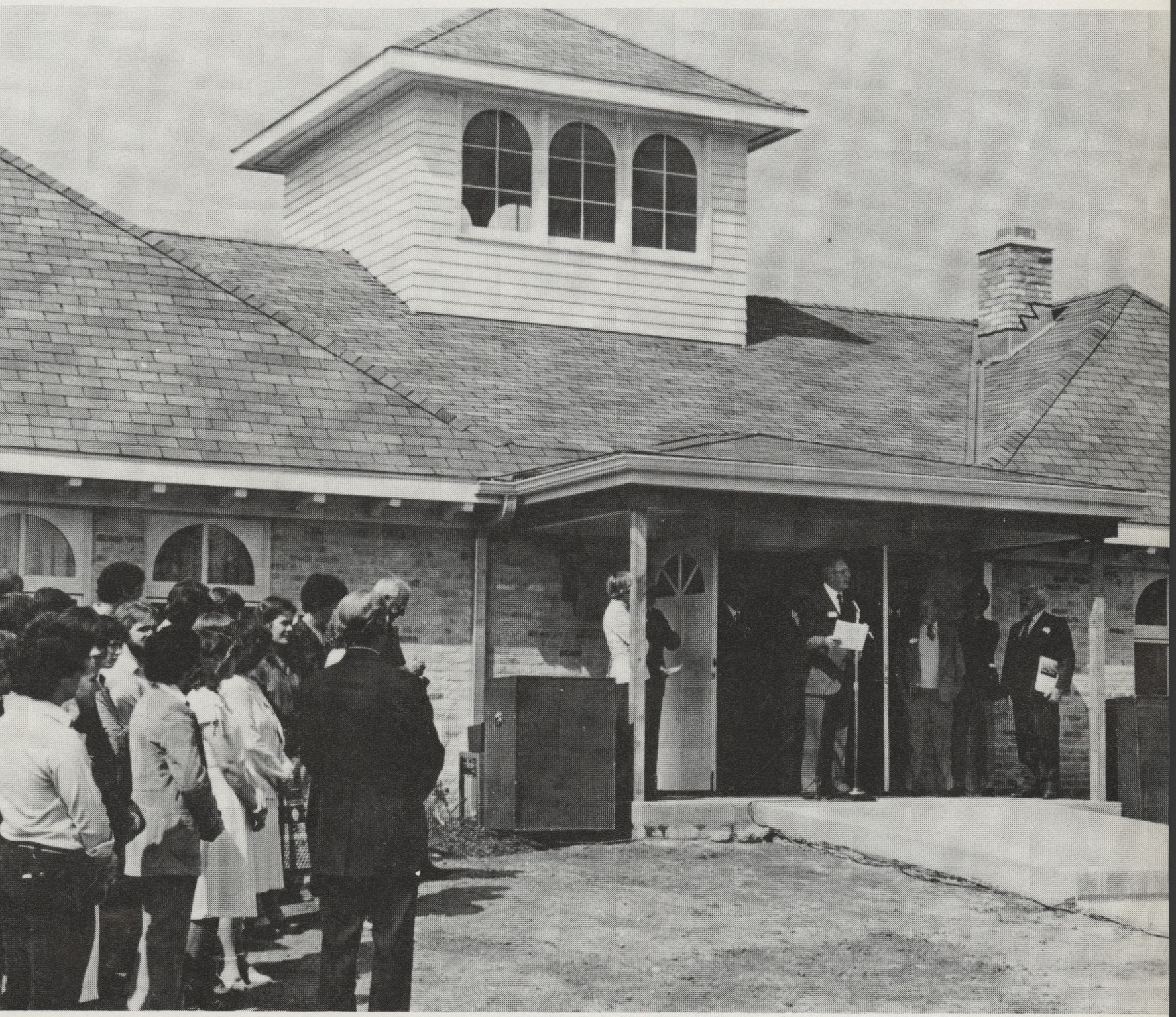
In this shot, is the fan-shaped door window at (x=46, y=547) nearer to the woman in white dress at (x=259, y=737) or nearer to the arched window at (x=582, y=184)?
the woman in white dress at (x=259, y=737)

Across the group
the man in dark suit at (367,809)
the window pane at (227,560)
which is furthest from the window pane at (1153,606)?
the man in dark suit at (367,809)

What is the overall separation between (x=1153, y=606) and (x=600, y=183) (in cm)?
716

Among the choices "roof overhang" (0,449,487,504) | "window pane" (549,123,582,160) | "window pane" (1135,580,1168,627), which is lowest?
"window pane" (1135,580,1168,627)

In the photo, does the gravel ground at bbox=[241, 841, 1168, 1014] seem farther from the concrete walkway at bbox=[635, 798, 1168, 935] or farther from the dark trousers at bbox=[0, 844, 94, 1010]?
the dark trousers at bbox=[0, 844, 94, 1010]

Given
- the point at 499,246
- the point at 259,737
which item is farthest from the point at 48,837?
the point at 499,246

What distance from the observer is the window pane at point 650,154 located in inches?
769

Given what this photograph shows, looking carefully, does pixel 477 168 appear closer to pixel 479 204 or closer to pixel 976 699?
pixel 479 204

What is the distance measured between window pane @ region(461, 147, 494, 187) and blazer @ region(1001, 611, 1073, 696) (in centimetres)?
725

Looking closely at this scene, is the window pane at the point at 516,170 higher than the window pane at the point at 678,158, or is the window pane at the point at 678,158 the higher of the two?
the window pane at the point at 678,158

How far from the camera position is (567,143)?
1920cm

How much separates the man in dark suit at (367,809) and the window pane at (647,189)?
13.1m

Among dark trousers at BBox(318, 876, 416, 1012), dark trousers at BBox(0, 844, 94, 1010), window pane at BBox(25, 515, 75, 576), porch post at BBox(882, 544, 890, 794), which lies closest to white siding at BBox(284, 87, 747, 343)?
porch post at BBox(882, 544, 890, 794)

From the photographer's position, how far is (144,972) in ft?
24.0

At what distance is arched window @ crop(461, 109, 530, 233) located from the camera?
61.7 ft
